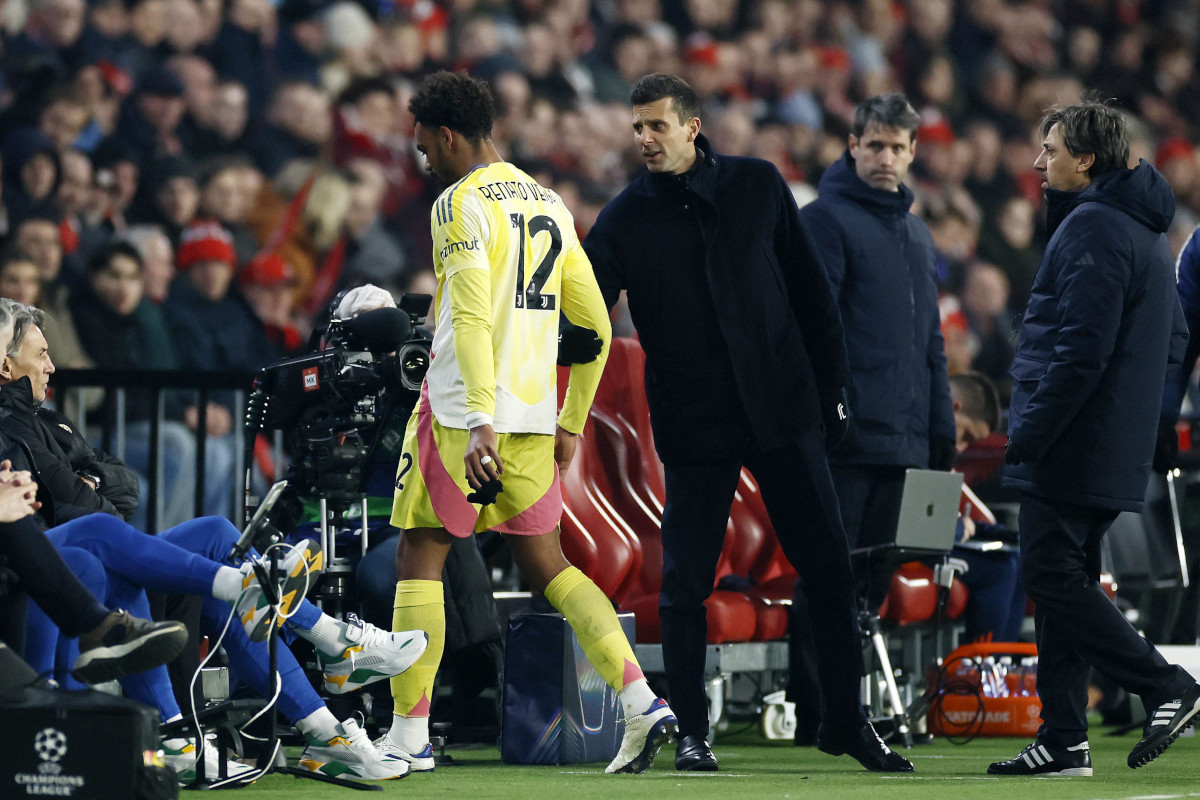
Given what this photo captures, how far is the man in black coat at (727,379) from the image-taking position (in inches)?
175

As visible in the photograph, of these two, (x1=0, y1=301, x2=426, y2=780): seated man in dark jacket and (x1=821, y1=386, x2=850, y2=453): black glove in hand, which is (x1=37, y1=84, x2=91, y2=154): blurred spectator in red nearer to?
(x1=0, y1=301, x2=426, y2=780): seated man in dark jacket

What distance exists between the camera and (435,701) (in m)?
5.55

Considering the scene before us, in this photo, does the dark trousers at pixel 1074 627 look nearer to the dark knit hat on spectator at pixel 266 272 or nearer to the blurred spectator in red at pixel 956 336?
the dark knit hat on spectator at pixel 266 272

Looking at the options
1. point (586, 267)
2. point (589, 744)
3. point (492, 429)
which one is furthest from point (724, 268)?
point (589, 744)

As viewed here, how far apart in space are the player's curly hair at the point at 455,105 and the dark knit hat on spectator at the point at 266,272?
3.51m

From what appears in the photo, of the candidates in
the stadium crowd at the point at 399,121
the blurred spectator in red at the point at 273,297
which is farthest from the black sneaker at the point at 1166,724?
the blurred spectator in red at the point at 273,297

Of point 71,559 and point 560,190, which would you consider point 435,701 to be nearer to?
point 71,559

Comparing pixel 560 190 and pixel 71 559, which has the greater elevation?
pixel 560 190

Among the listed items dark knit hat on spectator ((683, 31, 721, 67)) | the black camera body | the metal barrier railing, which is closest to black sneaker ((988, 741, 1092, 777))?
the black camera body

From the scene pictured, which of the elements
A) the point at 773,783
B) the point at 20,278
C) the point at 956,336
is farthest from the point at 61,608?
the point at 956,336

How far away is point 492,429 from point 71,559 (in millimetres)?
965

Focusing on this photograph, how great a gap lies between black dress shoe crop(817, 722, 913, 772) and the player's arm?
1028 mm

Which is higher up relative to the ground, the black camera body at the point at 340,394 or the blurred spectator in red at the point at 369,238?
the blurred spectator in red at the point at 369,238

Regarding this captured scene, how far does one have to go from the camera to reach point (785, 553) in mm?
4535
